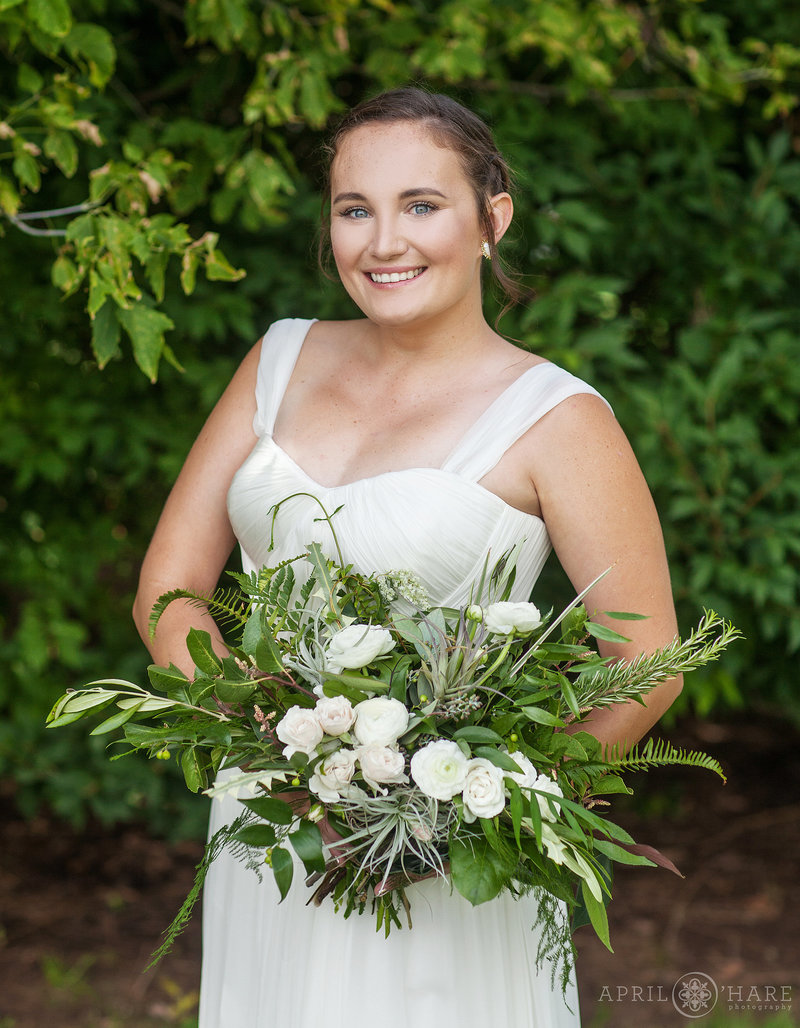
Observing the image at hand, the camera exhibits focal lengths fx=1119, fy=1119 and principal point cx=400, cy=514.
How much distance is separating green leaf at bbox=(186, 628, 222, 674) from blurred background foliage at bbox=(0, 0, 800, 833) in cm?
151

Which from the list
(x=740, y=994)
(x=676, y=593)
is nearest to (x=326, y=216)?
(x=676, y=593)

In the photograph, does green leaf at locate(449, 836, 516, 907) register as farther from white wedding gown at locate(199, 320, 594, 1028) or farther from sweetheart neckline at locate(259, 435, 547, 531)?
sweetheart neckline at locate(259, 435, 547, 531)

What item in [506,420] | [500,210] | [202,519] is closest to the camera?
[506,420]

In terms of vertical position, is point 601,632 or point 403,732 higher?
point 601,632

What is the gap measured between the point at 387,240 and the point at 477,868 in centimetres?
112

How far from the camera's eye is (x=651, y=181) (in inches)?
159

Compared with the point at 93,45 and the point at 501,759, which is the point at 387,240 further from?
the point at 93,45

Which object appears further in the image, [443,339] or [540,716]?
[443,339]

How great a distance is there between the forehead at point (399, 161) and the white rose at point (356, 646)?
888 mm

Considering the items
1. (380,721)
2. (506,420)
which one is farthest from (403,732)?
(506,420)

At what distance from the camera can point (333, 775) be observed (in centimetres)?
164

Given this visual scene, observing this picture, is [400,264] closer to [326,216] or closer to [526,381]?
[526,381]

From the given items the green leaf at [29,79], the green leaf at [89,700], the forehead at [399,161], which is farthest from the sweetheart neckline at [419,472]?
the green leaf at [29,79]

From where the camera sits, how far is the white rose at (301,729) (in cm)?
161
